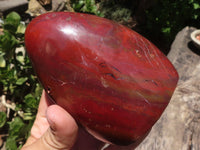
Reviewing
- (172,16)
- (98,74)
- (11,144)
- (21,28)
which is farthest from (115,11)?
(98,74)

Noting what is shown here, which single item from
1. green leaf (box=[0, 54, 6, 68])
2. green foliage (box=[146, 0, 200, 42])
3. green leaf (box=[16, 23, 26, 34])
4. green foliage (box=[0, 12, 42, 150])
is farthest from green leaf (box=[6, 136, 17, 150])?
green foliage (box=[146, 0, 200, 42])

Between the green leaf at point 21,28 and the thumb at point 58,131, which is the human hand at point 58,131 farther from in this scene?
the green leaf at point 21,28

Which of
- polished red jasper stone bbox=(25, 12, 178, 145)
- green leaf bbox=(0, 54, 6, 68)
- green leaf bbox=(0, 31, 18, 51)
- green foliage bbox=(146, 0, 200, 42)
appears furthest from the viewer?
green foliage bbox=(146, 0, 200, 42)

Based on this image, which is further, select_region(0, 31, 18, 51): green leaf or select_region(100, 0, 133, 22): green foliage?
select_region(100, 0, 133, 22): green foliage

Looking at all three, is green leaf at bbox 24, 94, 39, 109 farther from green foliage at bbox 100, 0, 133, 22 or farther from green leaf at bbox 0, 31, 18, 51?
green foliage at bbox 100, 0, 133, 22

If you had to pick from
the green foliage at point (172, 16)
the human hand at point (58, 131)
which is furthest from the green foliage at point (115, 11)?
the human hand at point (58, 131)

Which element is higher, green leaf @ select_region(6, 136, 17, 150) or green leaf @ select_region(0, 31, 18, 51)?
green leaf @ select_region(0, 31, 18, 51)

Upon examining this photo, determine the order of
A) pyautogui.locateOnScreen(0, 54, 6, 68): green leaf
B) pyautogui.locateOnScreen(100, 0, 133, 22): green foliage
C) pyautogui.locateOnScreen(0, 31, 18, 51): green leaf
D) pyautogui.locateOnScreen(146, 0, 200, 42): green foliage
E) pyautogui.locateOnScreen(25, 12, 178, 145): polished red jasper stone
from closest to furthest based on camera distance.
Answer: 1. pyautogui.locateOnScreen(25, 12, 178, 145): polished red jasper stone
2. pyautogui.locateOnScreen(0, 31, 18, 51): green leaf
3. pyautogui.locateOnScreen(0, 54, 6, 68): green leaf
4. pyautogui.locateOnScreen(146, 0, 200, 42): green foliage
5. pyautogui.locateOnScreen(100, 0, 133, 22): green foliage

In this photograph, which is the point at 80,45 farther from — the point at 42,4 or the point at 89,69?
the point at 42,4
